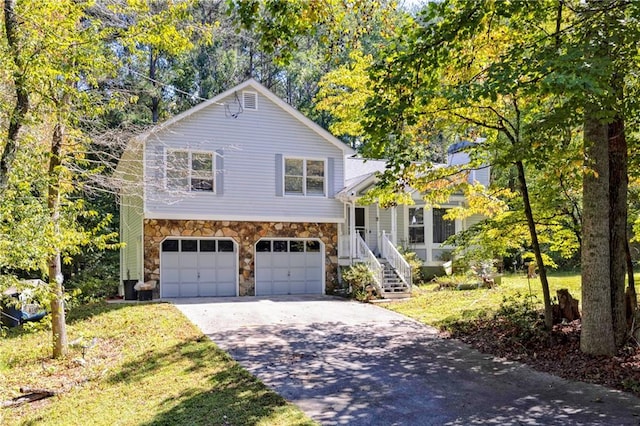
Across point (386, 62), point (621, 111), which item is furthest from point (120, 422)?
point (621, 111)

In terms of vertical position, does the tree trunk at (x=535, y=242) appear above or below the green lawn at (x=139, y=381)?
above

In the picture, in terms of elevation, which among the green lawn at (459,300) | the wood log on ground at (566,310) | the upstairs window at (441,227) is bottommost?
the green lawn at (459,300)

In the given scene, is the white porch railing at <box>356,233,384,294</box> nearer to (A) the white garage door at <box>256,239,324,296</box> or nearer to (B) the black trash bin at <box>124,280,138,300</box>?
(A) the white garage door at <box>256,239,324,296</box>

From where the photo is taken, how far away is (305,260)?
1802 centimetres

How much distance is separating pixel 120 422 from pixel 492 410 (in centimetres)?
430

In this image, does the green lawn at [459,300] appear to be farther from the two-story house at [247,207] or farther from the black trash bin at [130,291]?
the black trash bin at [130,291]

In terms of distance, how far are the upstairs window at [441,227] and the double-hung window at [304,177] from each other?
→ 5.30 meters

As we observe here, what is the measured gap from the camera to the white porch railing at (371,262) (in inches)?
626

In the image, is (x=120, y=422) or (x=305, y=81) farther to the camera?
(x=305, y=81)

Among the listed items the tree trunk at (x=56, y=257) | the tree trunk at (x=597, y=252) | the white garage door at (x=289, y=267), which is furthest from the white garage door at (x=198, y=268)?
the tree trunk at (x=597, y=252)

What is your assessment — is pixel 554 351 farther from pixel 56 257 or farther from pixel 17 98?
pixel 56 257

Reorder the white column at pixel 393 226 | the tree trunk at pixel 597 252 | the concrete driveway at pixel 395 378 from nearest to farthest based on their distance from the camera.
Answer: the concrete driveway at pixel 395 378 < the tree trunk at pixel 597 252 < the white column at pixel 393 226

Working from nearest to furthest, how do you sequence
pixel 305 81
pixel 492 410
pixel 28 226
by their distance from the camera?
pixel 492 410
pixel 28 226
pixel 305 81

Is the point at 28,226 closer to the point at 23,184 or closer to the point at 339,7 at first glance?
the point at 23,184
